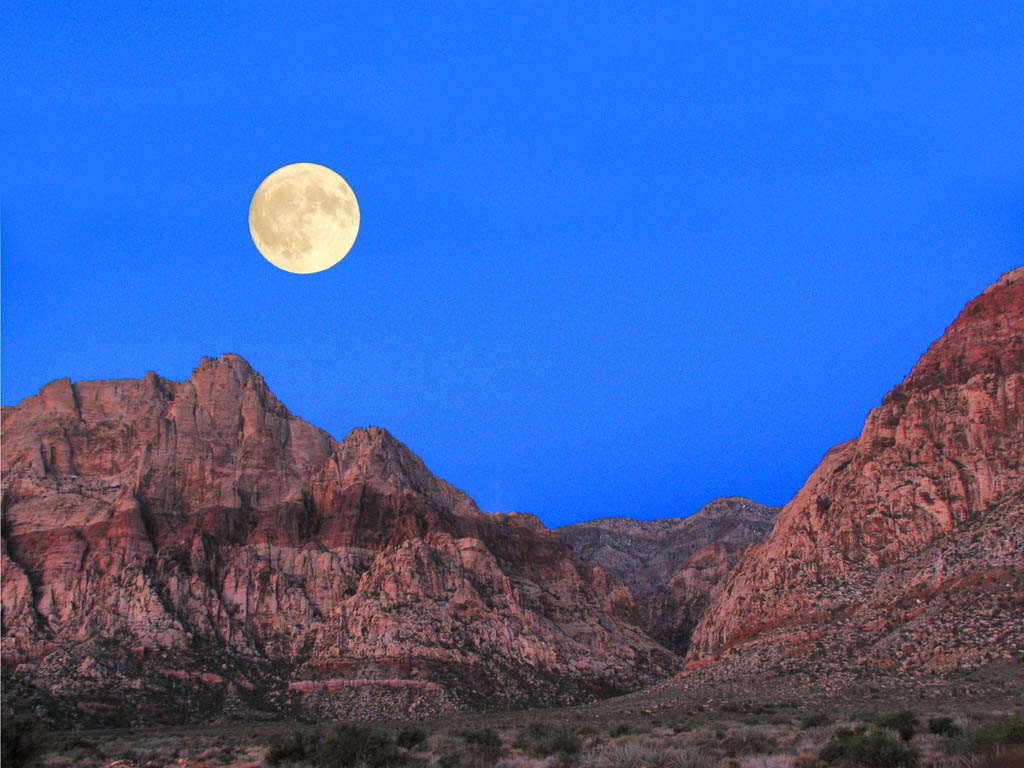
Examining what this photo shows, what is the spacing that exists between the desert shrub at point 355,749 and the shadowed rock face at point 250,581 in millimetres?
49354

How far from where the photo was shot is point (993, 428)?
7162 centimetres

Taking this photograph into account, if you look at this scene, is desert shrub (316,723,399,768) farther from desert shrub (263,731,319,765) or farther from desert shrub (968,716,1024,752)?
desert shrub (968,716,1024,752)

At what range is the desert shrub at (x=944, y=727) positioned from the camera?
86.3 feet

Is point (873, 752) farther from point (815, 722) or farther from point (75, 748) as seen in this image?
point (75, 748)

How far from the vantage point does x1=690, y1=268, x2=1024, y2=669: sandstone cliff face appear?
195 feet

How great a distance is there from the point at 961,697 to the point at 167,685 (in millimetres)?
62820

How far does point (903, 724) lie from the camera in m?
28.0

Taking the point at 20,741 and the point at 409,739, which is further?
the point at 409,739

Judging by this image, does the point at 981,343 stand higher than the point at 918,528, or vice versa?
the point at 981,343

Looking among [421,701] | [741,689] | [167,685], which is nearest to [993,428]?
[741,689]

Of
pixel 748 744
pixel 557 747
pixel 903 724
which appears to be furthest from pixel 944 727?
pixel 557 747

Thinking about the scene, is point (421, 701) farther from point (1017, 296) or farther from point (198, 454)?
point (1017, 296)

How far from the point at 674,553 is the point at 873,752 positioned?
150 meters

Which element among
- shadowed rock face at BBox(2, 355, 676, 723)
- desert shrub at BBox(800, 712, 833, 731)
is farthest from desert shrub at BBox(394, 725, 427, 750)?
shadowed rock face at BBox(2, 355, 676, 723)
